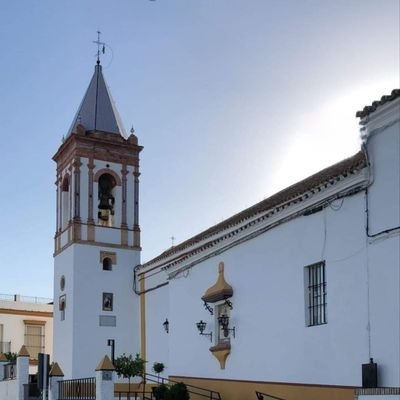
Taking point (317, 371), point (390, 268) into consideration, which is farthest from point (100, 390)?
point (390, 268)

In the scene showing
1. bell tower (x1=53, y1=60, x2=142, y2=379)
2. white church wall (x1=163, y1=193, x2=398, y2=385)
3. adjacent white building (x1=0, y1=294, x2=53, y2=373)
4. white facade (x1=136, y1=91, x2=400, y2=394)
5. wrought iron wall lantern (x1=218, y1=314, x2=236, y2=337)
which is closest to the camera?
white facade (x1=136, y1=91, x2=400, y2=394)

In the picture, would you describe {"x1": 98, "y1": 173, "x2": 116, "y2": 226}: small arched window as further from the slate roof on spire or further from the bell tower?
the slate roof on spire

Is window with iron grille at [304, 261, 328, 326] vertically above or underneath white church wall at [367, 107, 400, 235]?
underneath

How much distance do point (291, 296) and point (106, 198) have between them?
16479mm

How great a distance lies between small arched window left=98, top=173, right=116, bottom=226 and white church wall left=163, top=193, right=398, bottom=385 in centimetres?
1104

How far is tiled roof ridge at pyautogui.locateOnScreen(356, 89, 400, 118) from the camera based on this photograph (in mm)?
11312

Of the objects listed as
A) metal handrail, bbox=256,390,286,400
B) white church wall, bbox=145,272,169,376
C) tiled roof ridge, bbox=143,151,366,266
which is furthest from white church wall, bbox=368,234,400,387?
white church wall, bbox=145,272,169,376

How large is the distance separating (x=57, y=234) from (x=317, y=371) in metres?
18.8

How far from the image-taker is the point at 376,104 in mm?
11859

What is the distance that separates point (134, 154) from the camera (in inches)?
1212

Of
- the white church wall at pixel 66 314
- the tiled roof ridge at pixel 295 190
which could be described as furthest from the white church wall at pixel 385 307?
the white church wall at pixel 66 314

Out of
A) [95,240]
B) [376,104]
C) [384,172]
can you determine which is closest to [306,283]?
[384,172]

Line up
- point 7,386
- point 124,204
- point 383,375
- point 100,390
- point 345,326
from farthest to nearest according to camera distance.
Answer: point 124,204, point 7,386, point 100,390, point 345,326, point 383,375

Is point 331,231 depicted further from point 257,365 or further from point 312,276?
point 257,365
